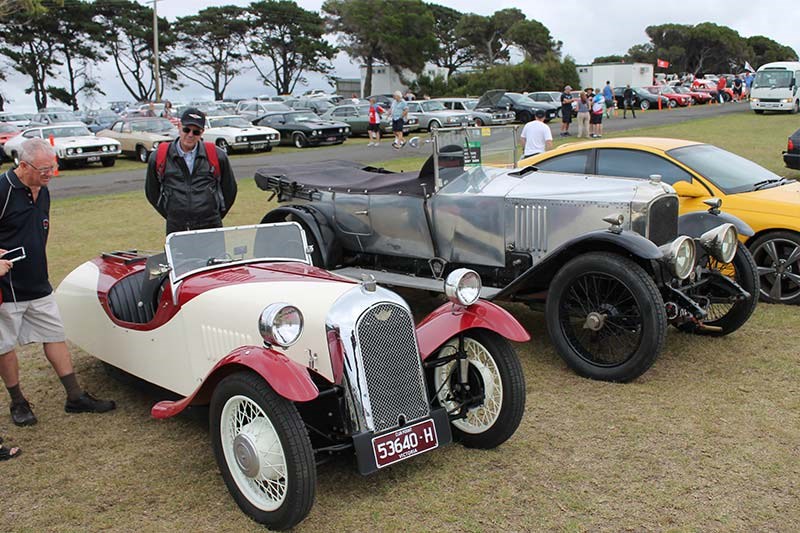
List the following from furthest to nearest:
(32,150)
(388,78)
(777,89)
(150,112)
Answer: (388,78), (150,112), (777,89), (32,150)

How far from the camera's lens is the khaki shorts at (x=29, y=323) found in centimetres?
444

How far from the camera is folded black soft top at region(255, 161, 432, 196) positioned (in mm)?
6641

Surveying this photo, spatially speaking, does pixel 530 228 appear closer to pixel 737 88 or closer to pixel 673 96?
pixel 673 96

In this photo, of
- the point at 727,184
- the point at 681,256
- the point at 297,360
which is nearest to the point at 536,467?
the point at 297,360

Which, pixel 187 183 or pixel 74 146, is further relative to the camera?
pixel 74 146

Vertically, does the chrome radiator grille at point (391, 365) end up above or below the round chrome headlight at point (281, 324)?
below

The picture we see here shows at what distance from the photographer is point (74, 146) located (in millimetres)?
21719

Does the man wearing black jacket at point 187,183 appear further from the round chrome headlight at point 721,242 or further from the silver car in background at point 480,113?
the silver car in background at point 480,113

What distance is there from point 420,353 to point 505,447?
31.6 inches

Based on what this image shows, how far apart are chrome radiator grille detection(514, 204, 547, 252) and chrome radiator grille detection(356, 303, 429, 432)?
2437mm

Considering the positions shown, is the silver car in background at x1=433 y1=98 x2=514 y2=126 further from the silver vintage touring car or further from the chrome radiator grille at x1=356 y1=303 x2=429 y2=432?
the chrome radiator grille at x1=356 y1=303 x2=429 y2=432

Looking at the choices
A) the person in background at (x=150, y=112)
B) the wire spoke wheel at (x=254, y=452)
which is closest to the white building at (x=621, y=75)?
the person in background at (x=150, y=112)

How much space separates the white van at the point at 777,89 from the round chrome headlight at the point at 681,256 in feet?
99.4

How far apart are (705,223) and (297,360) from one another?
4049 mm
